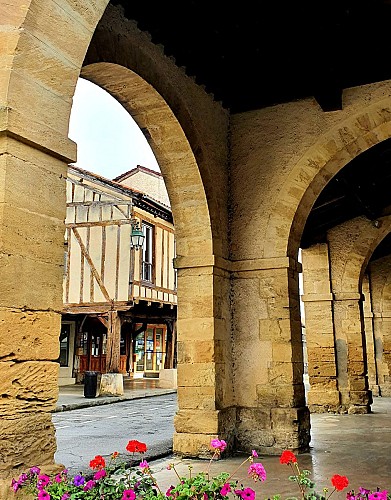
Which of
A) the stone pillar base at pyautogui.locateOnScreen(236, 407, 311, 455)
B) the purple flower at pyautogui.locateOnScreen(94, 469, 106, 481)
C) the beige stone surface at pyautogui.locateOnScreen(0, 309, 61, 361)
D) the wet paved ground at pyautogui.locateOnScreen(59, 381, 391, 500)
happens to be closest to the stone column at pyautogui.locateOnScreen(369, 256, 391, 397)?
the wet paved ground at pyautogui.locateOnScreen(59, 381, 391, 500)

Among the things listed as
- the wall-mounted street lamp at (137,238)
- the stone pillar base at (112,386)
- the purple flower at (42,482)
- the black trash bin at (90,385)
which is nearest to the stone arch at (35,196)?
the purple flower at (42,482)

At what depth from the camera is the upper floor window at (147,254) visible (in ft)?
43.8

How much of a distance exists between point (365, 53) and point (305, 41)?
0.66 m

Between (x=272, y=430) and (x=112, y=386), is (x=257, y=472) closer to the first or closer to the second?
(x=272, y=430)

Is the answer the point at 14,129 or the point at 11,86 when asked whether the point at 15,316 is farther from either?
the point at 11,86

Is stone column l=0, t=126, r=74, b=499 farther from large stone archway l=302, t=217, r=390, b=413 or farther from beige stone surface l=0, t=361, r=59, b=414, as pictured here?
large stone archway l=302, t=217, r=390, b=413

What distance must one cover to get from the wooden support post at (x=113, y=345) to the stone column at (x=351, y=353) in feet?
19.2

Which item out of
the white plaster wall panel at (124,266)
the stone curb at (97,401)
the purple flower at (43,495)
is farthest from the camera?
the white plaster wall panel at (124,266)

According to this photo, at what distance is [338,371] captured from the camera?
8391mm

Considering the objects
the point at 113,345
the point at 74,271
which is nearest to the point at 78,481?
the point at 113,345

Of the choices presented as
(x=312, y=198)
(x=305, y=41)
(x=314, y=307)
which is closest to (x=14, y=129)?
(x=305, y=41)

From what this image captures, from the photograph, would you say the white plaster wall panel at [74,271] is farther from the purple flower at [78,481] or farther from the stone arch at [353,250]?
the purple flower at [78,481]

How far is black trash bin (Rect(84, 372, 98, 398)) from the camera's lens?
447 inches

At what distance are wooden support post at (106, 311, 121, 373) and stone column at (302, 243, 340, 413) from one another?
5.43 metres
